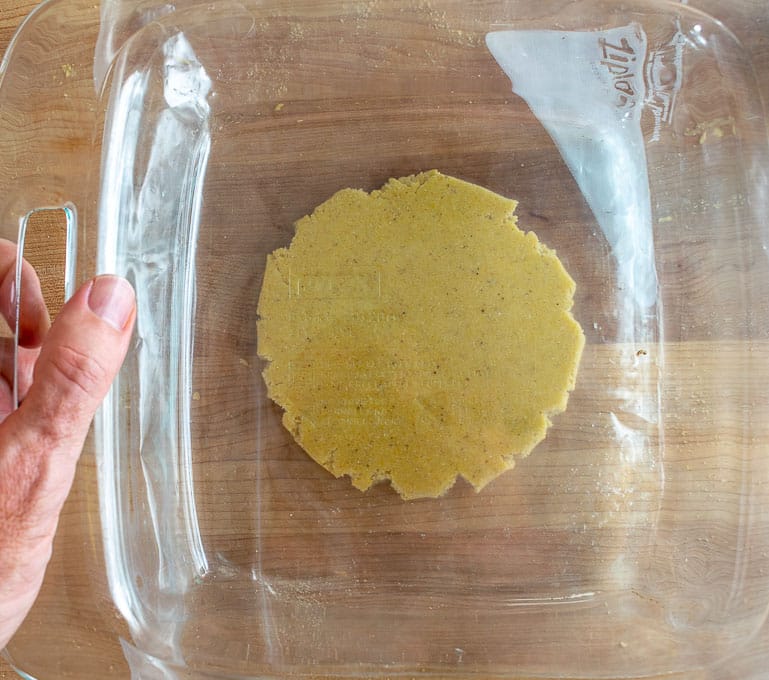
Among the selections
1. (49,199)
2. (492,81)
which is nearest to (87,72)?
(49,199)

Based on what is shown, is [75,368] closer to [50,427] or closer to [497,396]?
[50,427]

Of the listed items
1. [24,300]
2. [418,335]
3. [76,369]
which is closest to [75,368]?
[76,369]

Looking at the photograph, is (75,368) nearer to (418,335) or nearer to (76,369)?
(76,369)

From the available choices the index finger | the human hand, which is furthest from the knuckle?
the index finger

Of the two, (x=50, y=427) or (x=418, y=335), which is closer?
(x=50, y=427)

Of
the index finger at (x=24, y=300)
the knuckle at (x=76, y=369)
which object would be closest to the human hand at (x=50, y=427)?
the knuckle at (x=76, y=369)

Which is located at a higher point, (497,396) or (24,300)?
(24,300)
